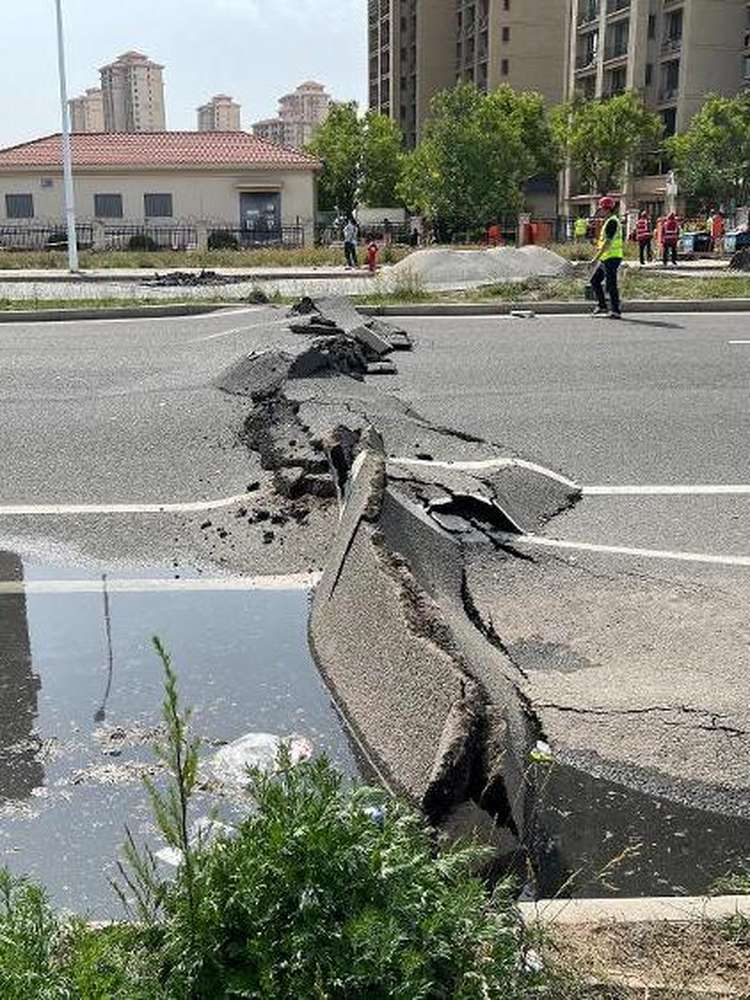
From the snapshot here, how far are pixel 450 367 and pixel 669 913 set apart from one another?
951 centimetres

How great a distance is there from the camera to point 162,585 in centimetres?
579

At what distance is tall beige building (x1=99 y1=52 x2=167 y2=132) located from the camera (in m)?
171

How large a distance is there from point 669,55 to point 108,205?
170ft

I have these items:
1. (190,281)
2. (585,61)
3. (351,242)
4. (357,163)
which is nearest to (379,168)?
(357,163)

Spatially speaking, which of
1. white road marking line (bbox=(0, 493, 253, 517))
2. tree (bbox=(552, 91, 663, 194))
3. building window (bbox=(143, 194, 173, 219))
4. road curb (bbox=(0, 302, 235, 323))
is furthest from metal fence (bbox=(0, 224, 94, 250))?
white road marking line (bbox=(0, 493, 253, 517))

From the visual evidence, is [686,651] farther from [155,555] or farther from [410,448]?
[410,448]

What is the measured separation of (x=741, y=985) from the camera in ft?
8.39

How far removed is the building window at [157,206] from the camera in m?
57.9

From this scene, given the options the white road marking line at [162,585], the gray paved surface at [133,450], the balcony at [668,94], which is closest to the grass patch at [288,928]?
the white road marking line at [162,585]

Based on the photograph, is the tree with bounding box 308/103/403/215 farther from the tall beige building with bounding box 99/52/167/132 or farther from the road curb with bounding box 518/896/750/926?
the tall beige building with bounding box 99/52/167/132

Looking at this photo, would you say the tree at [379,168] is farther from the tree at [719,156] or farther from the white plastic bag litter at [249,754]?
the white plastic bag litter at [249,754]

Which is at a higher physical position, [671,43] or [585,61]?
[585,61]

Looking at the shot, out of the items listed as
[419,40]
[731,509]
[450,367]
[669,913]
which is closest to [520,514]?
[731,509]

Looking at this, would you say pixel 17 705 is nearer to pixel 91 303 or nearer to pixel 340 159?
pixel 91 303
